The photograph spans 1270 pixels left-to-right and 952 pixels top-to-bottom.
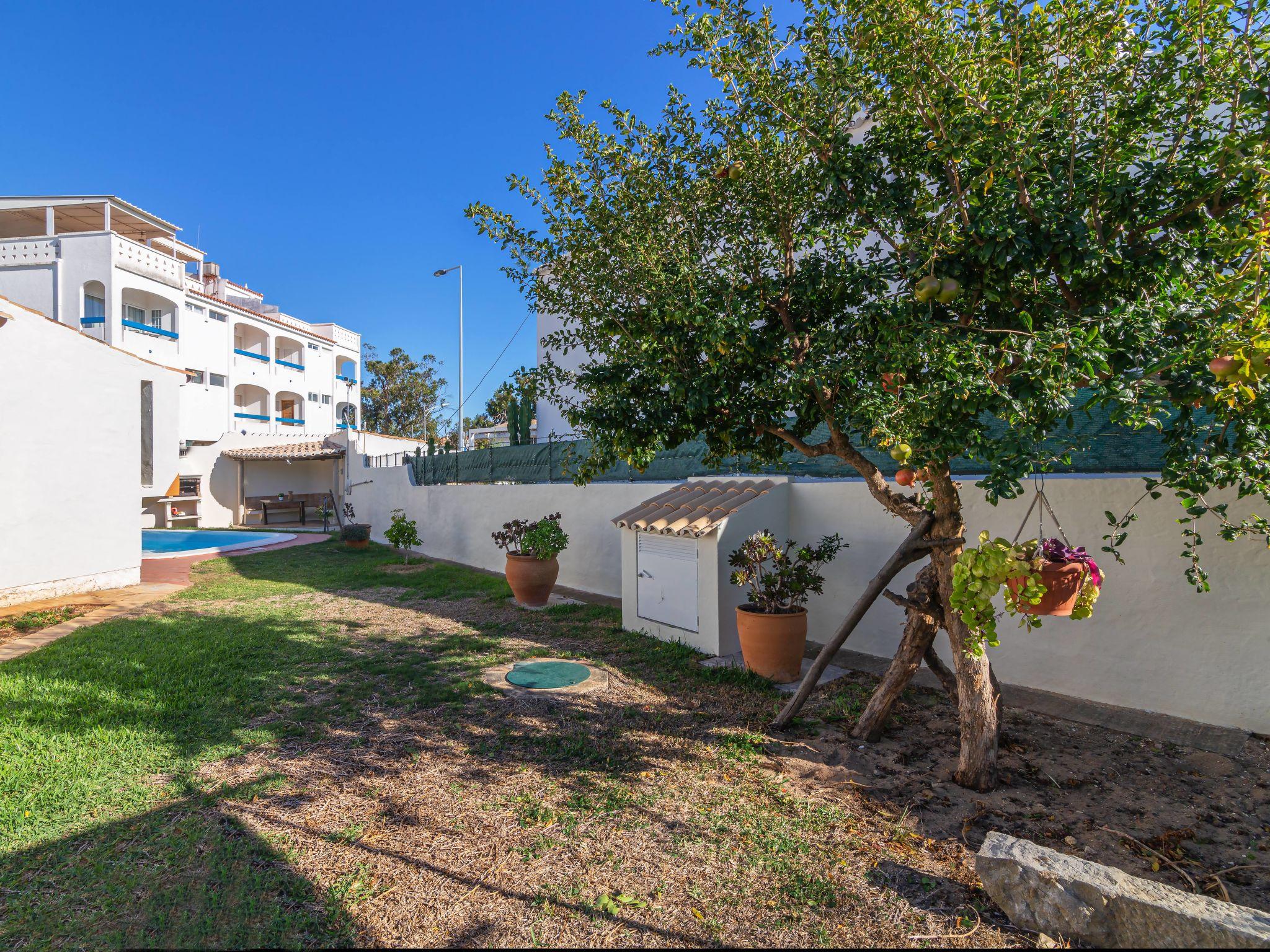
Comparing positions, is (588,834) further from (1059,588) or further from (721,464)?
(721,464)

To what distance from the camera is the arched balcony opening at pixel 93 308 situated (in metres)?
23.0

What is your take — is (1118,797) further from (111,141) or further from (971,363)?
(111,141)

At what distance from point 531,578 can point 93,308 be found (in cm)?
2412

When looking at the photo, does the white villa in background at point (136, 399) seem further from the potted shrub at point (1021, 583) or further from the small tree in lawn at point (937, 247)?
the potted shrub at point (1021, 583)

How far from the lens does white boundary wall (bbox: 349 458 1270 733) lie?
4.55m

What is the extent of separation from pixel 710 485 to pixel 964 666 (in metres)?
4.55

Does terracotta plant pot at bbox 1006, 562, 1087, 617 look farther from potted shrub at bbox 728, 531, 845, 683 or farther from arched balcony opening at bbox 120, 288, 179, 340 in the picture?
arched balcony opening at bbox 120, 288, 179, 340

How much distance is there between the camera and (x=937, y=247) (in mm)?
3586

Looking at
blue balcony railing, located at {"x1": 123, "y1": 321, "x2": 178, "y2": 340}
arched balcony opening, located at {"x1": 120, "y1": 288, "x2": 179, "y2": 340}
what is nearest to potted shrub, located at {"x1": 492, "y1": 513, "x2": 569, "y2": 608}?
blue balcony railing, located at {"x1": 123, "y1": 321, "x2": 178, "y2": 340}

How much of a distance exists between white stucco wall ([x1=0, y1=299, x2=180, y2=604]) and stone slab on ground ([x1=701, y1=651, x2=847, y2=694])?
10483 millimetres

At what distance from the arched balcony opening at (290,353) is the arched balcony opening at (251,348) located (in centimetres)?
108

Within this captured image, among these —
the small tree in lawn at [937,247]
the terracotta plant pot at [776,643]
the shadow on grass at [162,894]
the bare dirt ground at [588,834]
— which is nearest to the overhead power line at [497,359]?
the small tree in lawn at [937,247]

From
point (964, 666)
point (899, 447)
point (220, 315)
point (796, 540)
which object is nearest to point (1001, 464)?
point (899, 447)

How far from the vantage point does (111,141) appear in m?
20.3
